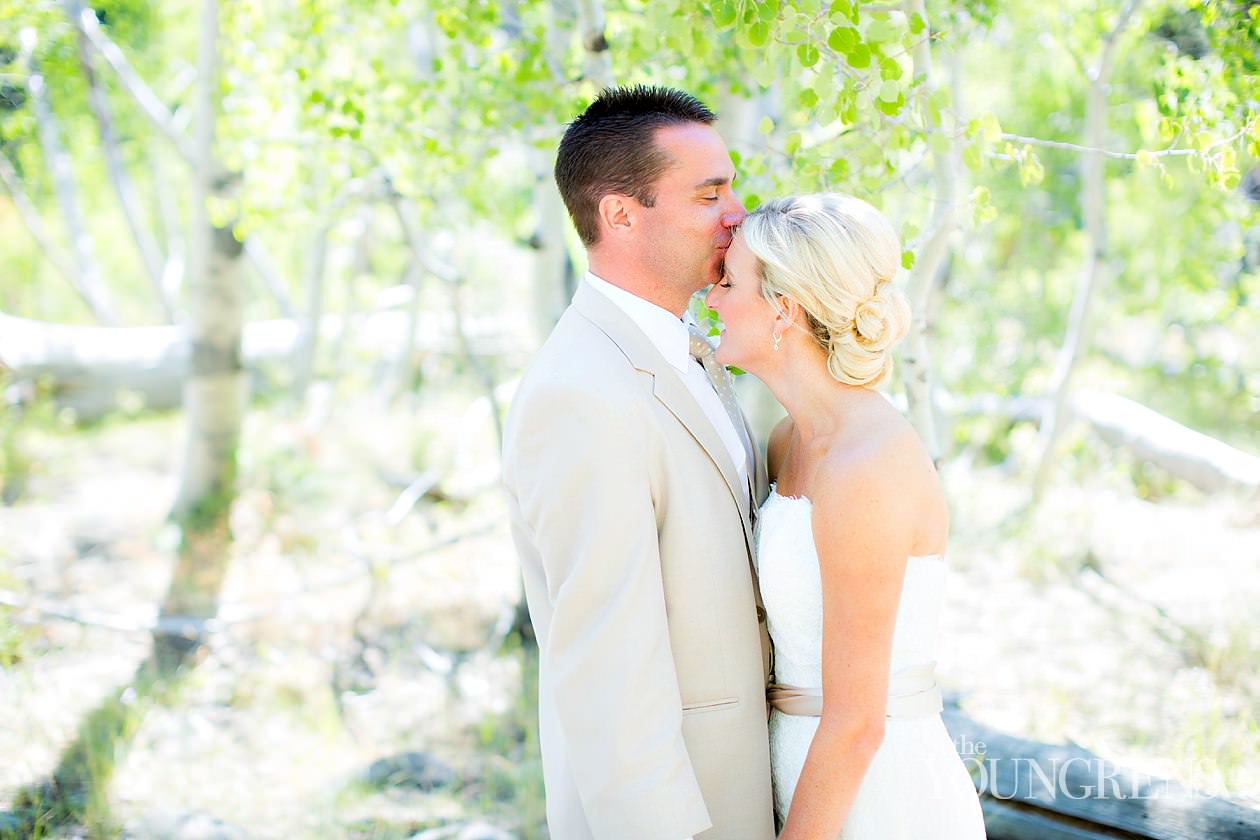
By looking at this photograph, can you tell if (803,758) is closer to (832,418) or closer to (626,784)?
(626,784)

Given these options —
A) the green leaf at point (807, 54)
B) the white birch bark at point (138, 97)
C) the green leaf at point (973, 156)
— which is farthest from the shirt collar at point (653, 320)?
the white birch bark at point (138, 97)

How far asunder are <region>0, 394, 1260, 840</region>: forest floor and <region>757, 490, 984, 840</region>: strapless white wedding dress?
5.88 feet

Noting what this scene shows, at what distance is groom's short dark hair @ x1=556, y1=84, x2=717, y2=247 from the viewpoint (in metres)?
2.12

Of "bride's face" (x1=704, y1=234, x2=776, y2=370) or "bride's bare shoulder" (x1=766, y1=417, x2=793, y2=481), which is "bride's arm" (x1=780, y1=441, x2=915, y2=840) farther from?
"bride's bare shoulder" (x1=766, y1=417, x2=793, y2=481)

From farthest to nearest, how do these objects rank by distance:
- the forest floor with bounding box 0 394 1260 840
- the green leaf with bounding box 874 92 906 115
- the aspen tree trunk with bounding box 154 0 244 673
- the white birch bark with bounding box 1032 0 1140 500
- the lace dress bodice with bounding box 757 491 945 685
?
1. the aspen tree trunk with bounding box 154 0 244 673
2. the white birch bark with bounding box 1032 0 1140 500
3. the forest floor with bounding box 0 394 1260 840
4. the green leaf with bounding box 874 92 906 115
5. the lace dress bodice with bounding box 757 491 945 685

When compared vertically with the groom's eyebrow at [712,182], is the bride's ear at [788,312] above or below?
below

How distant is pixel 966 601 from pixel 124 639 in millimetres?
4827

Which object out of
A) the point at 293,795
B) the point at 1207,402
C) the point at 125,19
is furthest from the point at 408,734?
the point at 1207,402

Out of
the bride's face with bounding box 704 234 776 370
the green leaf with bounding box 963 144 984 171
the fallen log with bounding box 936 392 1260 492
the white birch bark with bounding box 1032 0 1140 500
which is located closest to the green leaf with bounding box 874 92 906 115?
the green leaf with bounding box 963 144 984 171

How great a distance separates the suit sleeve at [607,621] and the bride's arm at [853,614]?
24 centimetres

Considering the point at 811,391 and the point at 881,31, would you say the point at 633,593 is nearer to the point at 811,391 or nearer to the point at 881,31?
the point at 811,391

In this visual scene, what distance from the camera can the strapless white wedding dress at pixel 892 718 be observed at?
6.43 ft

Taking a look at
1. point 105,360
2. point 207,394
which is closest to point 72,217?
point 105,360

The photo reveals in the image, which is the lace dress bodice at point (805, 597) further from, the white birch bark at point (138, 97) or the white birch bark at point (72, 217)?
Result: the white birch bark at point (72, 217)
